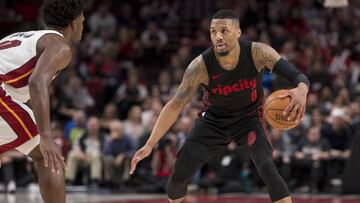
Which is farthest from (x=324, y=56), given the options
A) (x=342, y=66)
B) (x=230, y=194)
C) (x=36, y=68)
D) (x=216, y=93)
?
(x=36, y=68)

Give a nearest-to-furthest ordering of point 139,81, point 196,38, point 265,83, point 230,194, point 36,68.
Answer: point 36,68 < point 230,194 < point 265,83 < point 139,81 < point 196,38

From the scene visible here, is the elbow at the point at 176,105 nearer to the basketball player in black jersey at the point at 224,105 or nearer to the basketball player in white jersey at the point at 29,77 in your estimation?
the basketball player in black jersey at the point at 224,105

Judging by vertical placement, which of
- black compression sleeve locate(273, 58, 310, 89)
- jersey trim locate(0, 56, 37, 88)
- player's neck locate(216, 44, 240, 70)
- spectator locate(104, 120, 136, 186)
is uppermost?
jersey trim locate(0, 56, 37, 88)

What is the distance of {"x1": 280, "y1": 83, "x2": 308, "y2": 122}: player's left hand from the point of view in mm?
6285

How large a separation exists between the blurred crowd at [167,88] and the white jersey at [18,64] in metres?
7.61

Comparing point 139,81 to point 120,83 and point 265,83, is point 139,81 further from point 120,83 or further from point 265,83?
point 265,83

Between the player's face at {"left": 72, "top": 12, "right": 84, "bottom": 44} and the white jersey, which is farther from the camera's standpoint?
the player's face at {"left": 72, "top": 12, "right": 84, "bottom": 44}

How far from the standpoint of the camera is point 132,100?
51.1ft

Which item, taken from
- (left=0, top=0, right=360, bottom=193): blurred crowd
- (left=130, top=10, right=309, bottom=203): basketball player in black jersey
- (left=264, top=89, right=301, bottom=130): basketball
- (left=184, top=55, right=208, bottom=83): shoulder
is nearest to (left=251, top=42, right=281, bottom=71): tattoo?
(left=130, top=10, right=309, bottom=203): basketball player in black jersey

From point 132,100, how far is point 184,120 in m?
2.12

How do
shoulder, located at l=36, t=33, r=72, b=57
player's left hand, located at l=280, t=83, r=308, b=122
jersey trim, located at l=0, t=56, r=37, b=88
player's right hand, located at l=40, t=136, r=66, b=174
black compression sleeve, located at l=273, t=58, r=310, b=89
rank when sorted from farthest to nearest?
black compression sleeve, located at l=273, t=58, r=310, b=89 → player's left hand, located at l=280, t=83, r=308, b=122 → jersey trim, located at l=0, t=56, r=37, b=88 → shoulder, located at l=36, t=33, r=72, b=57 → player's right hand, located at l=40, t=136, r=66, b=174

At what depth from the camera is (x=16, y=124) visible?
5.96m

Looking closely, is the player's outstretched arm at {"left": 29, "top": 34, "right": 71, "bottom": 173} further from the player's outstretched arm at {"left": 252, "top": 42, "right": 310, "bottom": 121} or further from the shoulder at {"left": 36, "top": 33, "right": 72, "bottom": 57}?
the player's outstretched arm at {"left": 252, "top": 42, "right": 310, "bottom": 121}

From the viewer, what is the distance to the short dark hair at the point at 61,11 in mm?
6043
